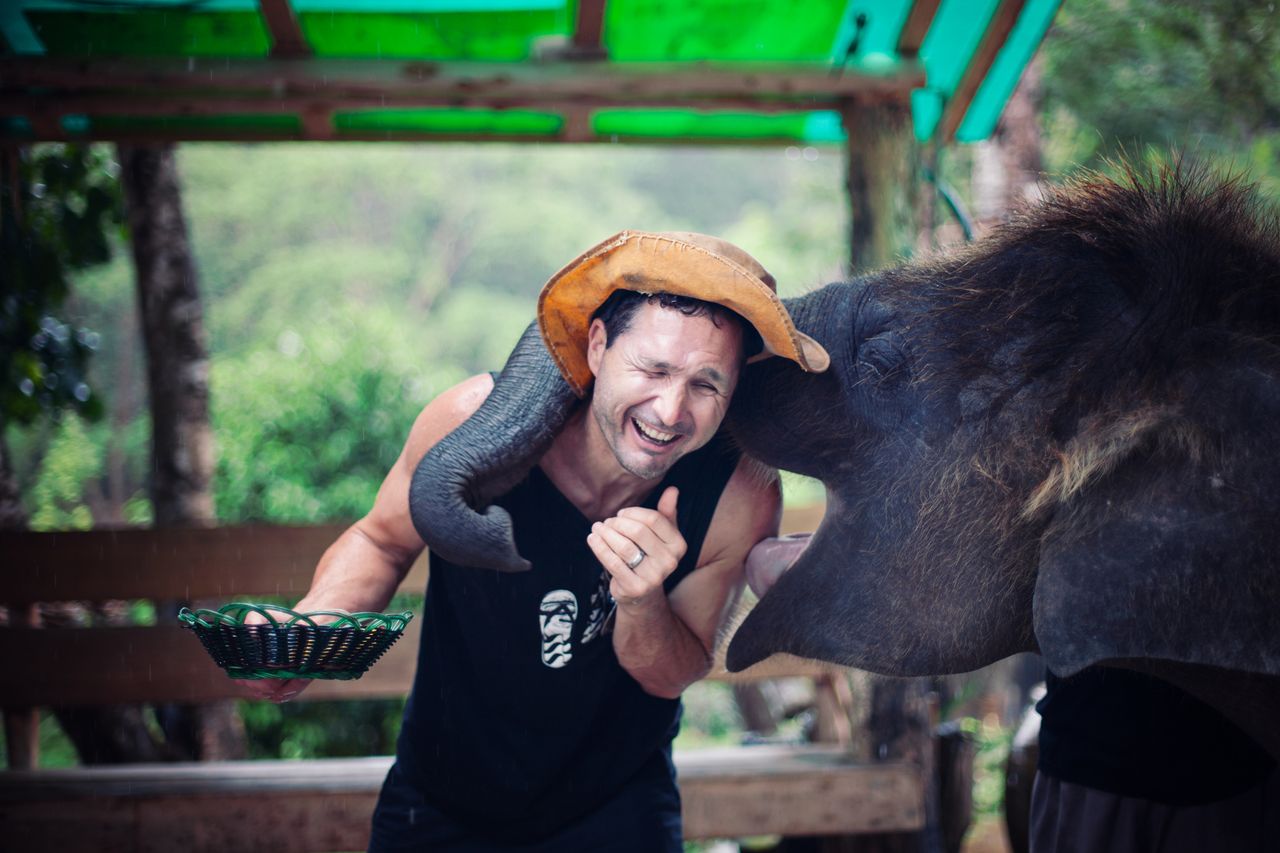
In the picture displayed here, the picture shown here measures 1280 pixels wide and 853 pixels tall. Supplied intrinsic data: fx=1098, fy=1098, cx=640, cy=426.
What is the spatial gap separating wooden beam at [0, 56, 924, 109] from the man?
143cm

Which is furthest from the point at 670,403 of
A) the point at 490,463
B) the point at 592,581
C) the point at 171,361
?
the point at 171,361

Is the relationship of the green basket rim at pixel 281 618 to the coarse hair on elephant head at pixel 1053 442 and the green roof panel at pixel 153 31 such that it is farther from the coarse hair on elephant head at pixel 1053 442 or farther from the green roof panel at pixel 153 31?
the green roof panel at pixel 153 31

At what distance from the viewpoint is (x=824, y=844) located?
3701 millimetres

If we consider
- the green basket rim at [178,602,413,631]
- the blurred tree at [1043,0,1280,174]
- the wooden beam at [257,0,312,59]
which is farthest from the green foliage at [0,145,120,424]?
the blurred tree at [1043,0,1280,174]

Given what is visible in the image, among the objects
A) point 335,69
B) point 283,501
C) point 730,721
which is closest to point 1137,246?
point 335,69

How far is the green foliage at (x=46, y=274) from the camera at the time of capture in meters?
4.26

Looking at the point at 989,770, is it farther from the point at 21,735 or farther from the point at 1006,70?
the point at 21,735

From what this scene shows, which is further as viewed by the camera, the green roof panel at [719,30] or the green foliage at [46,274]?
the green foliage at [46,274]

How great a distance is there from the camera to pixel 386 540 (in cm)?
203

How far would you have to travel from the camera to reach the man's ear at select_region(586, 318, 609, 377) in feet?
5.95

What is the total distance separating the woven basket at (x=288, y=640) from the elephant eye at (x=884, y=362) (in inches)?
Answer: 34.0

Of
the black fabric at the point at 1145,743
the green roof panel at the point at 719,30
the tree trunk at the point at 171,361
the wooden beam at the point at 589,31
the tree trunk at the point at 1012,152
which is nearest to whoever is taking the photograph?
the black fabric at the point at 1145,743

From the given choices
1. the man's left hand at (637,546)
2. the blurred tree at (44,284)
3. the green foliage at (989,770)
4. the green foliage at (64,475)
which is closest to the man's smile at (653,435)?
the man's left hand at (637,546)

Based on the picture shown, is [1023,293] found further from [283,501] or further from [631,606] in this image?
[283,501]
